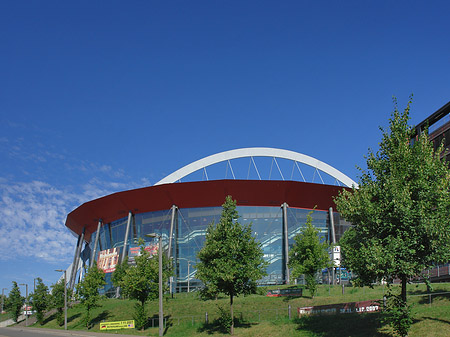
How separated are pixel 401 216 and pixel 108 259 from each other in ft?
190

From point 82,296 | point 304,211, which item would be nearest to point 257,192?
point 304,211

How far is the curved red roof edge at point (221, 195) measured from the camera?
192 ft

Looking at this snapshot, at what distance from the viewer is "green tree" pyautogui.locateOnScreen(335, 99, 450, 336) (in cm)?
1700

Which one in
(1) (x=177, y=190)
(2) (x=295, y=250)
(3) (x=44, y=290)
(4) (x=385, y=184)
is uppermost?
(1) (x=177, y=190)

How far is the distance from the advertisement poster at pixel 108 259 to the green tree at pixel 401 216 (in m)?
53.3

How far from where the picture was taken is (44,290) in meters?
55.0

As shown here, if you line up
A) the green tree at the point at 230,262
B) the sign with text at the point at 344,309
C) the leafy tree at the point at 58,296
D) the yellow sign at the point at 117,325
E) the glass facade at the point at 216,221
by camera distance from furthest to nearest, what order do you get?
the glass facade at the point at 216,221 < the leafy tree at the point at 58,296 < the yellow sign at the point at 117,325 < the green tree at the point at 230,262 < the sign with text at the point at 344,309

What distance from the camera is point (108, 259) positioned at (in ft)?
223

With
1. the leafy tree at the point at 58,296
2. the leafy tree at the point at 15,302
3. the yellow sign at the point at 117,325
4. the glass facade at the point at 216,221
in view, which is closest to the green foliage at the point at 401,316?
the yellow sign at the point at 117,325

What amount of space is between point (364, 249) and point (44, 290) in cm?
4890

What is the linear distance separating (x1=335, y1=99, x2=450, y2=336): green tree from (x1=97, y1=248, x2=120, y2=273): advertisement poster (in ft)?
175

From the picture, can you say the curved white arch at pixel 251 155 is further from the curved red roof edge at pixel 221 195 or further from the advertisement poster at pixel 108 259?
the advertisement poster at pixel 108 259

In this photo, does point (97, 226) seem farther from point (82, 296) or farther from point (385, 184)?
point (385, 184)

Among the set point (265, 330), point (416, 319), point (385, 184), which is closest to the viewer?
point (385, 184)
